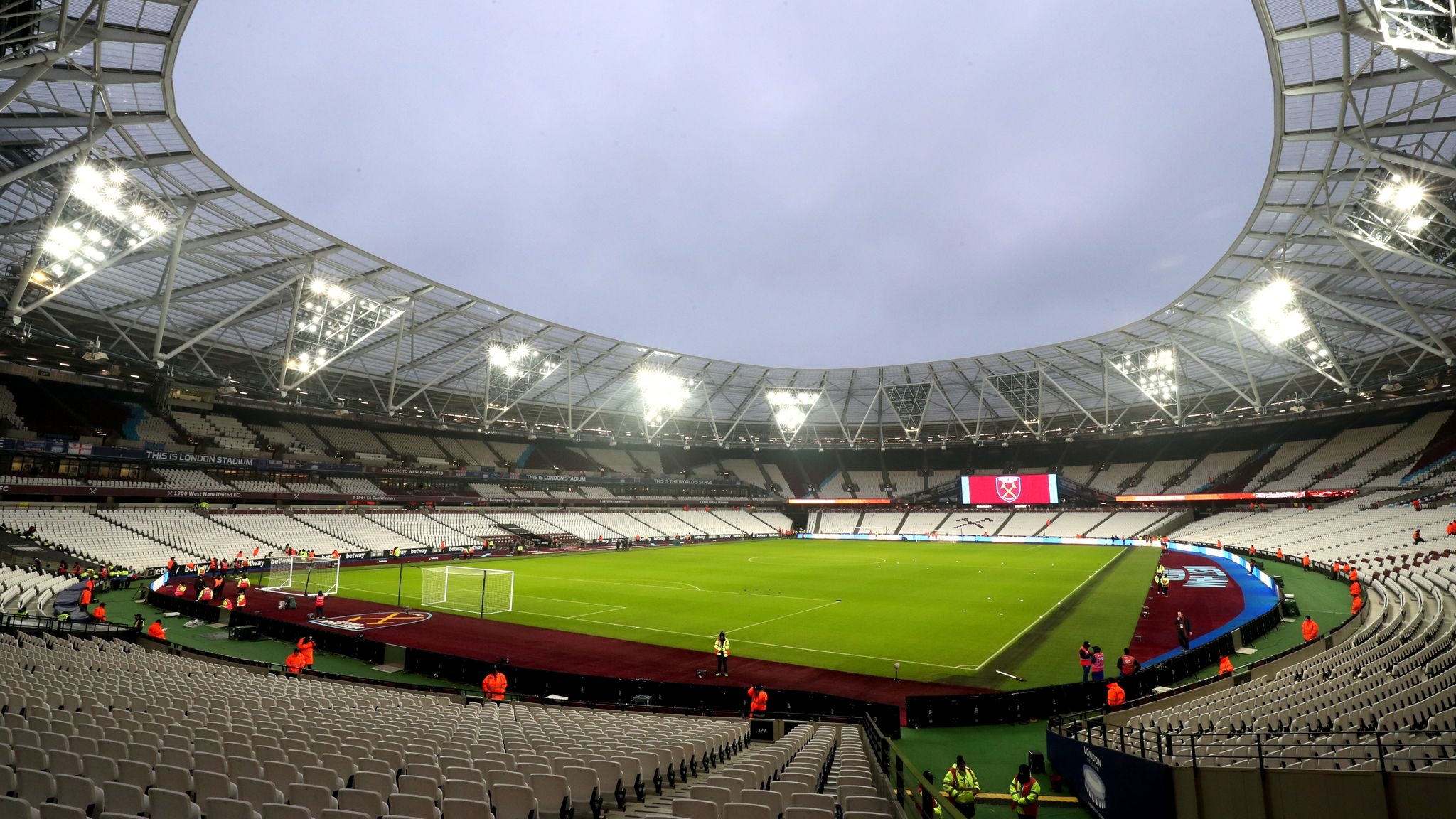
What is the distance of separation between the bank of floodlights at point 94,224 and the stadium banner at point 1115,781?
121 feet

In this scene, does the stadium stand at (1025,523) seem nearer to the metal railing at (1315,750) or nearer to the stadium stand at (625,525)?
the stadium stand at (625,525)

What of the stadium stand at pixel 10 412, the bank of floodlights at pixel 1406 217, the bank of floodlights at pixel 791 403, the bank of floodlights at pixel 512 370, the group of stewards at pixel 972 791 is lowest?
the group of stewards at pixel 972 791

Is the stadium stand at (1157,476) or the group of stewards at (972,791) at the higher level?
the stadium stand at (1157,476)

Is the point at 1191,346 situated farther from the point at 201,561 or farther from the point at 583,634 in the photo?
the point at 201,561

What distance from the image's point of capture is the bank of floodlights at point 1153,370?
5553 cm

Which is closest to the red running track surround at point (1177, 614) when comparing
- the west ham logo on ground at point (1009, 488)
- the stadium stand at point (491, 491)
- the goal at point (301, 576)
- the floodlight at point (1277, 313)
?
the floodlight at point (1277, 313)

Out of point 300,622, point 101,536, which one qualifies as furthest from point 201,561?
point 300,622

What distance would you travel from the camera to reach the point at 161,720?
8930 millimetres

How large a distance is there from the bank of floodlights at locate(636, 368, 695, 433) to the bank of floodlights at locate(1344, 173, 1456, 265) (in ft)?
165

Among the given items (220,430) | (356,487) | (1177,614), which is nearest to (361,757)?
(1177,614)

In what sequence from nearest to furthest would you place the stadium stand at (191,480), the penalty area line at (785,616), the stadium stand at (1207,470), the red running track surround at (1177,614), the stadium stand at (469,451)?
the red running track surround at (1177,614), the penalty area line at (785,616), the stadium stand at (191,480), the stadium stand at (1207,470), the stadium stand at (469,451)

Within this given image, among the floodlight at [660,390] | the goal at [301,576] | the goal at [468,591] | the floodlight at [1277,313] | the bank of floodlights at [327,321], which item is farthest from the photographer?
the floodlight at [660,390]

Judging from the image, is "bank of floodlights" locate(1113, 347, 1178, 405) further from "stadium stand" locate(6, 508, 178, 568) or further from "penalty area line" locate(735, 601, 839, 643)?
"stadium stand" locate(6, 508, 178, 568)

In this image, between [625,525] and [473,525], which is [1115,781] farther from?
[625,525]
